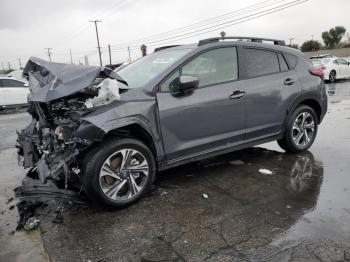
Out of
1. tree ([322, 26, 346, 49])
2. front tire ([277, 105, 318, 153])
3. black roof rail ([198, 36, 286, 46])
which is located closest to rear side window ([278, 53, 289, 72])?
black roof rail ([198, 36, 286, 46])

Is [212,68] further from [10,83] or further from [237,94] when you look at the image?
[10,83]

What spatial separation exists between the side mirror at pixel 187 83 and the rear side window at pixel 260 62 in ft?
3.51

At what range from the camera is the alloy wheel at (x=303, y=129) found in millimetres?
5547

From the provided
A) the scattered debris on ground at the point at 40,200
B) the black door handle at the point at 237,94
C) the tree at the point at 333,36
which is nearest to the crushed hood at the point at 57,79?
the scattered debris on ground at the point at 40,200

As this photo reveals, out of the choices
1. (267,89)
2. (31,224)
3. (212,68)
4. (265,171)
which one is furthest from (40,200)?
(267,89)

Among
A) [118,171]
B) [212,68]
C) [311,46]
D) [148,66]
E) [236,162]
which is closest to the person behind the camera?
[118,171]

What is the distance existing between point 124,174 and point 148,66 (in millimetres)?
1639

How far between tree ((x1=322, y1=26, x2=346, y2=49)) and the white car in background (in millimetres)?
57363

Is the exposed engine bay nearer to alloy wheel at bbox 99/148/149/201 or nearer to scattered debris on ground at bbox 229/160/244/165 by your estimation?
alloy wheel at bbox 99/148/149/201

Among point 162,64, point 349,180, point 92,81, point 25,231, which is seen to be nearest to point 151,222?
point 25,231

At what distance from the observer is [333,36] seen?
2849 inches

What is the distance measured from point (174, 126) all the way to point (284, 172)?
5.99 feet

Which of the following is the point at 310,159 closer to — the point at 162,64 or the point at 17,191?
the point at 162,64

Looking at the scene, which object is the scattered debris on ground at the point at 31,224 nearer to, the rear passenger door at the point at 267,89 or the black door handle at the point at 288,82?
the rear passenger door at the point at 267,89
